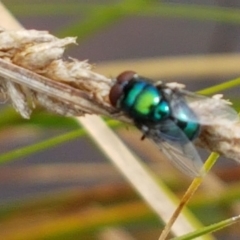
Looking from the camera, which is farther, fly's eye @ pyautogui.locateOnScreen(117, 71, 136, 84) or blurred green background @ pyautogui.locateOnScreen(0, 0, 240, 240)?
blurred green background @ pyautogui.locateOnScreen(0, 0, 240, 240)

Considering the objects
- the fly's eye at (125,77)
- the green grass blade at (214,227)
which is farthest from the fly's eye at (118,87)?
the green grass blade at (214,227)

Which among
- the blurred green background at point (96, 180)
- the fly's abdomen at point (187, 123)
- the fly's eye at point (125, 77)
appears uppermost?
the fly's eye at point (125, 77)

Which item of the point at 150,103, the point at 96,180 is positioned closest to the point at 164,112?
the point at 150,103

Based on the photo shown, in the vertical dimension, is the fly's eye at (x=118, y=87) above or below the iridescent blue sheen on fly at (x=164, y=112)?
above

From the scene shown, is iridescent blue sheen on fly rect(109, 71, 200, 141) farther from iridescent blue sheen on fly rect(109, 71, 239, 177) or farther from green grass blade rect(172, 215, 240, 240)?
green grass blade rect(172, 215, 240, 240)

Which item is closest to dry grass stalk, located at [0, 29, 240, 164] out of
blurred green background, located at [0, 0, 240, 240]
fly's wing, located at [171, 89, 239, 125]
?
fly's wing, located at [171, 89, 239, 125]

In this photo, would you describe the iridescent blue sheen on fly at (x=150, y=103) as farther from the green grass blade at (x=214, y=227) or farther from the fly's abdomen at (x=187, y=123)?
the green grass blade at (x=214, y=227)
